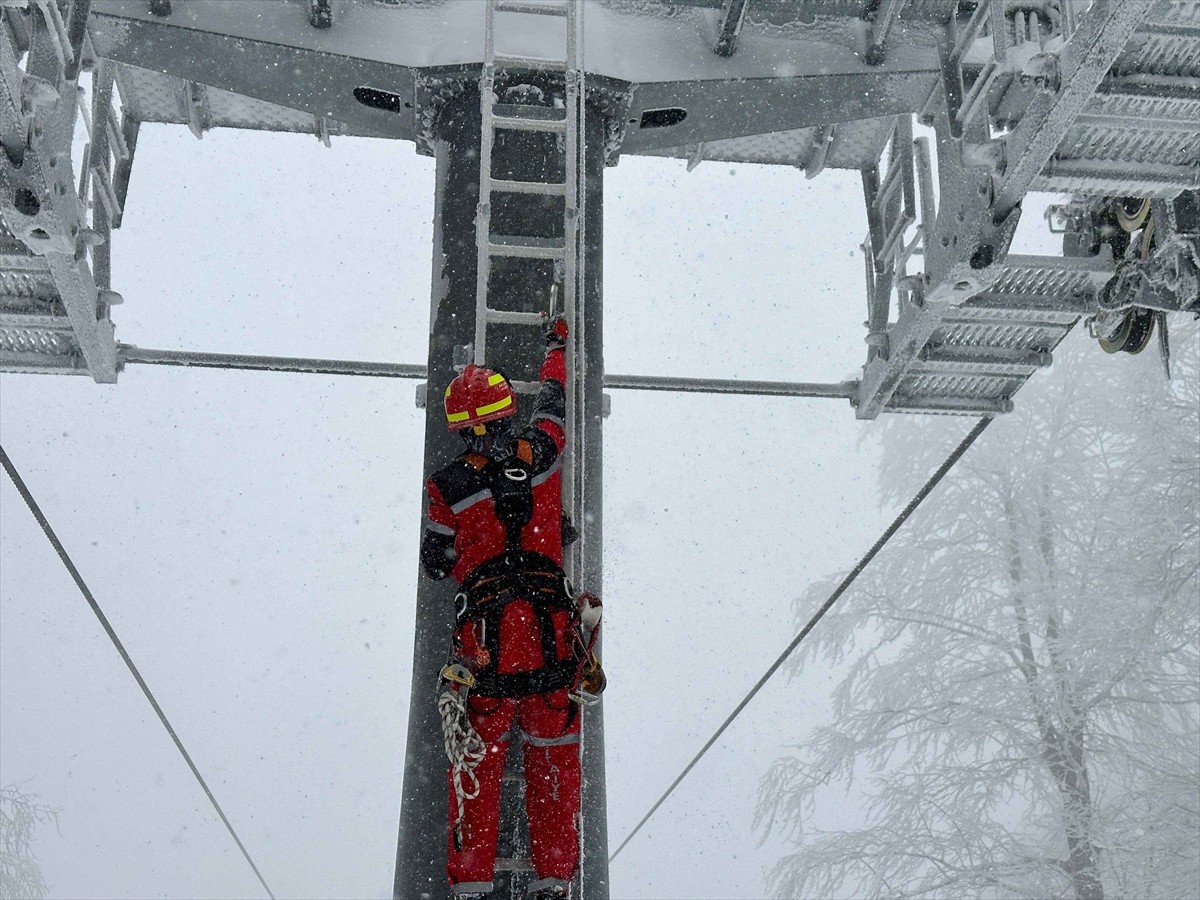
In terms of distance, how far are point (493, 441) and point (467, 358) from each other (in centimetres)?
146

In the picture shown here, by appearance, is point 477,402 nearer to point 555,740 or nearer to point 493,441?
point 493,441

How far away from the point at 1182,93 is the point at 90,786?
1211 inches

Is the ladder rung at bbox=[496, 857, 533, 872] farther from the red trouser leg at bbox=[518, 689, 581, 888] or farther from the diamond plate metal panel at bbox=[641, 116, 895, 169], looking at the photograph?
the diamond plate metal panel at bbox=[641, 116, 895, 169]

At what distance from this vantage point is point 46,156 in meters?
6.52

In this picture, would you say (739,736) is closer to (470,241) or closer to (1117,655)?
(1117,655)

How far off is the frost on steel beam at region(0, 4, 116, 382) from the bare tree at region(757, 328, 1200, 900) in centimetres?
1147

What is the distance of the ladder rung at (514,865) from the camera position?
577cm

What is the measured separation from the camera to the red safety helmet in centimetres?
533

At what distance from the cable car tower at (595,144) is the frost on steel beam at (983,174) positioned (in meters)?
0.02

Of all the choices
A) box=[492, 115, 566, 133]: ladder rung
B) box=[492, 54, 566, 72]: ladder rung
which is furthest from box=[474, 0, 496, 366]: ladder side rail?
box=[492, 54, 566, 72]: ladder rung

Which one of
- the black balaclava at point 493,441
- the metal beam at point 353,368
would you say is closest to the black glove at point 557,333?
the black balaclava at point 493,441

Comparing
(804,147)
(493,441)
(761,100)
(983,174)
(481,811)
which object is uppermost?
(804,147)

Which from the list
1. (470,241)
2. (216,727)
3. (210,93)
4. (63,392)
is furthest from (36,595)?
(470,241)

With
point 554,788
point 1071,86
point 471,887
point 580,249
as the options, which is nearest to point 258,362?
point 580,249
